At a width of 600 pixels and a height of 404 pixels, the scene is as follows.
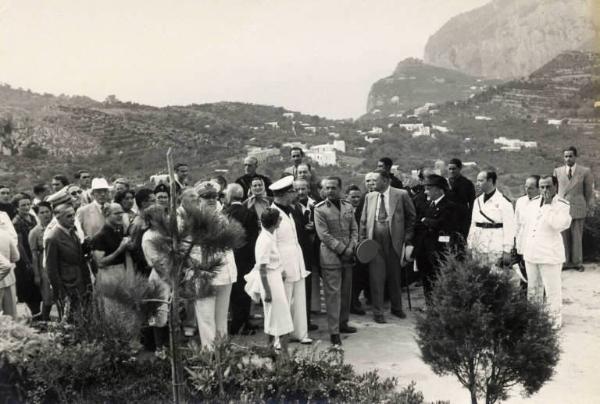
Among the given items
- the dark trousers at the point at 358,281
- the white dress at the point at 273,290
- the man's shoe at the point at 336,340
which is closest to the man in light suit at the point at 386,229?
the dark trousers at the point at 358,281

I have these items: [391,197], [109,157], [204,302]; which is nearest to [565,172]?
[391,197]

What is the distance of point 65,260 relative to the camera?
18.2ft

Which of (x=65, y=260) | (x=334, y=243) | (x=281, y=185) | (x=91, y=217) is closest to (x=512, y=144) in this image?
(x=334, y=243)

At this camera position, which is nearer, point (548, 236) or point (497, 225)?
point (548, 236)

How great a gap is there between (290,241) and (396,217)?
77.3 inches

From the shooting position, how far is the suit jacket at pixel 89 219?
Result: 675 centimetres

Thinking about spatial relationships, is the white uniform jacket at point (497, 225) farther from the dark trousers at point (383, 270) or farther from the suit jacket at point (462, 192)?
the dark trousers at point (383, 270)

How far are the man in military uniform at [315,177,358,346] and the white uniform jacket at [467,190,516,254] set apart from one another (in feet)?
4.87

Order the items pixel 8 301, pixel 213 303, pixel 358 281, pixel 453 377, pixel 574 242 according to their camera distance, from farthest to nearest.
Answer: pixel 574 242, pixel 358 281, pixel 8 301, pixel 213 303, pixel 453 377

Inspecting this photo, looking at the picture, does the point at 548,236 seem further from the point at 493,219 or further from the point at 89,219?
the point at 89,219

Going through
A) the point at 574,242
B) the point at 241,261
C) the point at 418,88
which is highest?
the point at 418,88

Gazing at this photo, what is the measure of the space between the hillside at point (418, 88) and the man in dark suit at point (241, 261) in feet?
190

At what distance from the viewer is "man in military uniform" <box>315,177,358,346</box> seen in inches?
251

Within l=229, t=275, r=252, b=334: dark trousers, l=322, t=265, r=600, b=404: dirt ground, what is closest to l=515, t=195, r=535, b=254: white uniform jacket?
l=322, t=265, r=600, b=404: dirt ground
